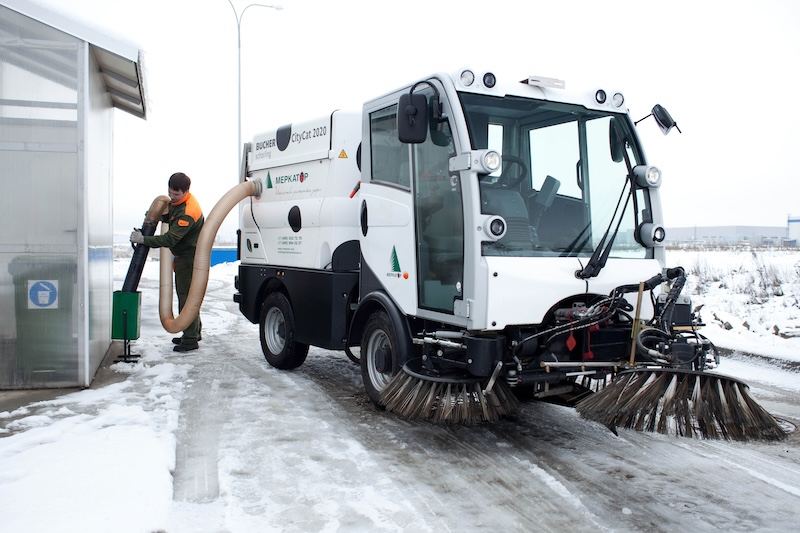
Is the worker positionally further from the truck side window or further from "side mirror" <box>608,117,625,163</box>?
"side mirror" <box>608,117,625,163</box>

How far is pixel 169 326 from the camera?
8.59 m

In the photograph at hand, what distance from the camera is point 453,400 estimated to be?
504 cm

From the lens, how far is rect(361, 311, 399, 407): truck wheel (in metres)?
5.76

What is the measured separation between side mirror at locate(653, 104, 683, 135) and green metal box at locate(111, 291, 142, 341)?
583cm

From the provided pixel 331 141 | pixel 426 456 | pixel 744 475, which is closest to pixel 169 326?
pixel 331 141

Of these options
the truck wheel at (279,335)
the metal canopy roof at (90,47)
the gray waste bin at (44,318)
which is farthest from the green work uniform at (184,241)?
the gray waste bin at (44,318)

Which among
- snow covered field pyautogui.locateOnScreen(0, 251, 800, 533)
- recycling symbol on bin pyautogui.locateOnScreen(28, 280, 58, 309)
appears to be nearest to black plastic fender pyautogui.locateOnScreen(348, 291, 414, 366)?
snow covered field pyautogui.locateOnScreen(0, 251, 800, 533)

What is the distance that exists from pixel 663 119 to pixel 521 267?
179 cm

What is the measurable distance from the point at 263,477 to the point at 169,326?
4681mm

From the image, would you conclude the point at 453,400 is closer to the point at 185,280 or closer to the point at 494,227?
the point at 494,227

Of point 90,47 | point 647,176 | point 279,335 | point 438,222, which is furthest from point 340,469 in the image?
point 90,47

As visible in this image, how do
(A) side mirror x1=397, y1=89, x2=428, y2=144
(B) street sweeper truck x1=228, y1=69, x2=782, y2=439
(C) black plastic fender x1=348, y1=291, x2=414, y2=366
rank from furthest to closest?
(C) black plastic fender x1=348, y1=291, x2=414, y2=366 < (A) side mirror x1=397, y1=89, x2=428, y2=144 < (B) street sweeper truck x1=228, y1=69, x2=782, y2=439

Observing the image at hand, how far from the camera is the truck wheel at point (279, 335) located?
7668 millimetres

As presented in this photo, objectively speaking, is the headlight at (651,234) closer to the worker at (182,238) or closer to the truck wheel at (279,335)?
the truck wheel at (279,335)
